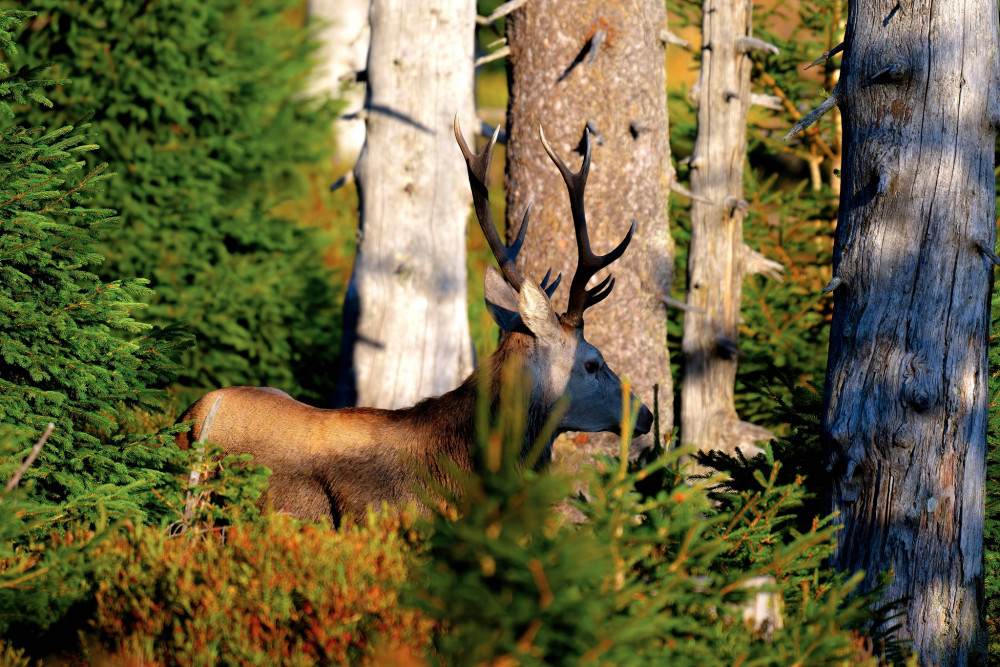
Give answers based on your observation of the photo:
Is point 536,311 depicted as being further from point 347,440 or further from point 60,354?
point 60,354

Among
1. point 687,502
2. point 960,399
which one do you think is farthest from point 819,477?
point 687,502

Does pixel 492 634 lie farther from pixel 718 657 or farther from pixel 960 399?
pixel 960 399

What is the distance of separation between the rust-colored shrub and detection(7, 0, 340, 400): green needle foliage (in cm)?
549

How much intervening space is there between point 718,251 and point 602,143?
1654mm

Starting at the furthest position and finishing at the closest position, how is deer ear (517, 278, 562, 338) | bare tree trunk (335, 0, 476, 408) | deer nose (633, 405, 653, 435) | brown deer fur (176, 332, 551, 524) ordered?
bare tree trunk (335, 0, 476, 408), deer nose (633, 405, 653, 435), deer ear (517, 278, 562, 338), brown deer fur (176, 332, 551, 524)

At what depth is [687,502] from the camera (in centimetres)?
334

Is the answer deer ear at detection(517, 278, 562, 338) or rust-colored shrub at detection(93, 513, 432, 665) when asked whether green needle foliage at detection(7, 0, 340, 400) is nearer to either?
deer ear at detection(517, 278, 562, 338)

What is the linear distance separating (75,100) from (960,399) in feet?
26.8

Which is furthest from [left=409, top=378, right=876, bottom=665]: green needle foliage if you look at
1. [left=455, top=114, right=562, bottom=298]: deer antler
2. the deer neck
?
[left=455, top=114, right=562, bottom=298]: deer antler

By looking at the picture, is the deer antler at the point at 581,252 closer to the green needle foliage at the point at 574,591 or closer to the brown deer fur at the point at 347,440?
the brown deer fur at the point at 347,440

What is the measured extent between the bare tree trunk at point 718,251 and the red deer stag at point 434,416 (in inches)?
90.8

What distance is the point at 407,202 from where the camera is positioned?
728 cm

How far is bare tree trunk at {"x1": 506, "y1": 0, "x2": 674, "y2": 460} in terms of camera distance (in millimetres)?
6758

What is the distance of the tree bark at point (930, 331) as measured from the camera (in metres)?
4.21
